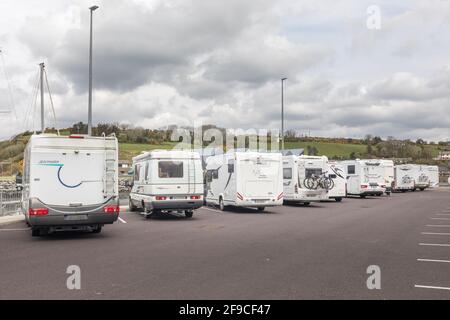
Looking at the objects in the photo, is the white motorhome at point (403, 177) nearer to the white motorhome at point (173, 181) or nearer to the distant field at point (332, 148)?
the distant field at point (332, 148)

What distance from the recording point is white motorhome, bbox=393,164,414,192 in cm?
4962

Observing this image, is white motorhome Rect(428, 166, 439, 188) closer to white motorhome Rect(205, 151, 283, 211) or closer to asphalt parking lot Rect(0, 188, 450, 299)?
white motorhome Rect(205, 151, 283, 211)

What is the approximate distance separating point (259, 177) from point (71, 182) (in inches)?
454

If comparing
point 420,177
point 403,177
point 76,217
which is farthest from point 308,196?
point 420,177

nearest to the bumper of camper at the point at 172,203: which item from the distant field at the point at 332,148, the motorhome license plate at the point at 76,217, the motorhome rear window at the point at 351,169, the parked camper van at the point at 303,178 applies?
the motorhome license plate at the point at 76,217

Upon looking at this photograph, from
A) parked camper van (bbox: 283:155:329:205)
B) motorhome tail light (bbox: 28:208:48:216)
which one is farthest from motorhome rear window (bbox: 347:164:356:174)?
motorhome tail light (bbox: 28:208:48:216)

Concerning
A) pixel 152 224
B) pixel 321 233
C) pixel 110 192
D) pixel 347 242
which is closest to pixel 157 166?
pixel 152 224

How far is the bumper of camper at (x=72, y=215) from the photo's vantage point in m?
13.0

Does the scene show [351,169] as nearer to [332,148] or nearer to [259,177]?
[259,177]

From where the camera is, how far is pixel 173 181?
19562 millimetres

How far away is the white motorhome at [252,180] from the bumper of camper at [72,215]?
10011 millimetres
